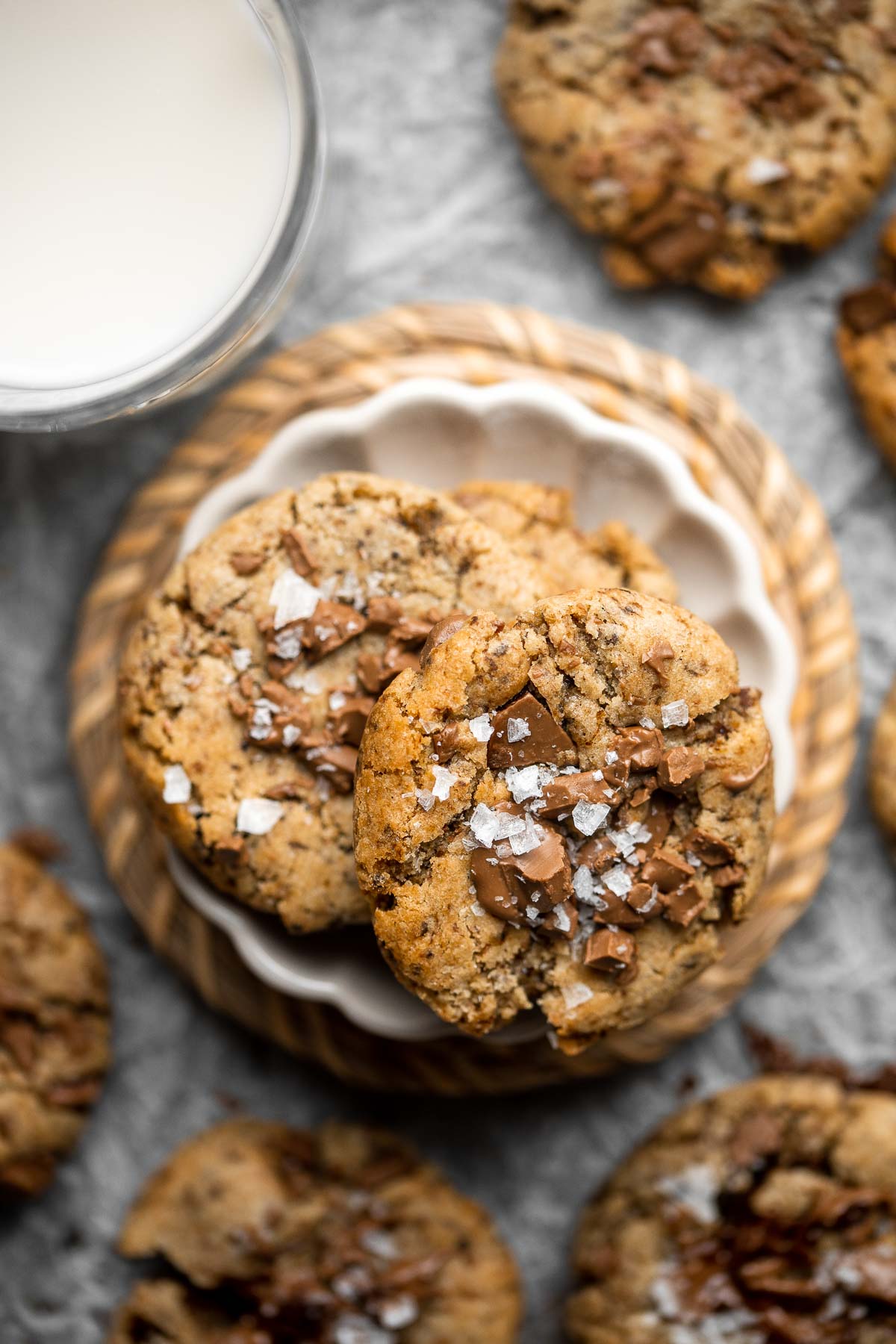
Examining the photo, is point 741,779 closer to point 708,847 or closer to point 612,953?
point 708,847

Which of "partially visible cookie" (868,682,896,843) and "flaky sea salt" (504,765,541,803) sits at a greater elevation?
"flaky sea salt" (504,765,541,803)

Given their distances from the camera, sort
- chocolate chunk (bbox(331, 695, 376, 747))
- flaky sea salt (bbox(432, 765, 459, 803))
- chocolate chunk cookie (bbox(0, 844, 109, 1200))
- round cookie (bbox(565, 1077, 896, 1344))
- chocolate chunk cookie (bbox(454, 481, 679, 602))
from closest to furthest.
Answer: flaky sea salt (bbox(432, 765, 459, 803)), chocolate chunk (bbox(331, 695, 376, 747)), chocolate chunk cookie (bbox(454, 481, 679, 602)), round cookie (bbox(565, 1077, 896, 1344)), chocolate chunk cookie (bbox(0, 844, 109, 1200))

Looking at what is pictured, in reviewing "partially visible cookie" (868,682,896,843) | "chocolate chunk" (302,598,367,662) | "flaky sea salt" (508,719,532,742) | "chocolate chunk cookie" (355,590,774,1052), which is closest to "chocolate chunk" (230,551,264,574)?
"chocolate chunk" (302,598,367,662)

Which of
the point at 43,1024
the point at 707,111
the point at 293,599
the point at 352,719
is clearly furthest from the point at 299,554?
the point at 707,111

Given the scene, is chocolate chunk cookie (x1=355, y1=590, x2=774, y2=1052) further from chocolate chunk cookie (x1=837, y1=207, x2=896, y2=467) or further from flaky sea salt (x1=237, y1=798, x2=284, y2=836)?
chocolate chunk cookie (x1=837, y1=207, x2=896, y2=467)

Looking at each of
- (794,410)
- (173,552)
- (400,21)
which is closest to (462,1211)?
(173,552)

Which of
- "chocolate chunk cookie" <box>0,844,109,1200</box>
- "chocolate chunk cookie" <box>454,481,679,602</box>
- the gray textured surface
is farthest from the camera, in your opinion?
the gray textured surface
